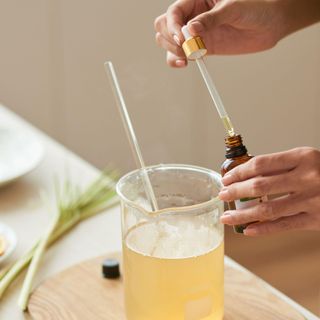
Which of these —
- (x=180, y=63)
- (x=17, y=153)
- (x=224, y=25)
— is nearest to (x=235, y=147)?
(x=180, y=63)

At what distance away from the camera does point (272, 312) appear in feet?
3.87

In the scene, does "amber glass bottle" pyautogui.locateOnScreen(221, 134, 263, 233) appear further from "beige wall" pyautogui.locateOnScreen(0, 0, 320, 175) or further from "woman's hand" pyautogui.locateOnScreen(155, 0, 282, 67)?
"beige wall" pyautogui.locateOnScreen(0, 0, 320, 175)

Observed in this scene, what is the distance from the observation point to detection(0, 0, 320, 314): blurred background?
3.01 metres

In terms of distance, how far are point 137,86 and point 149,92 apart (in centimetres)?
7

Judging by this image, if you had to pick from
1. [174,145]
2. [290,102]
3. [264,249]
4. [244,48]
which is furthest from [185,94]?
[244,48]

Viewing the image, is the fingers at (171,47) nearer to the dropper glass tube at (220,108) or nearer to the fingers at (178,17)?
the fingers at (178,17)

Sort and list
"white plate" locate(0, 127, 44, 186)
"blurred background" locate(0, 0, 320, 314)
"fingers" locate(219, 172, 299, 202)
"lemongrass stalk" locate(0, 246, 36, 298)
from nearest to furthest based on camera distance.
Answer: "fingers" locate(219, 172, 299, 202) < "lemongrass stalk" locate(0, 246, 36, 298) < "white plate" locate(0, 127, 44, 186) < "blurred background" locate(0, 0, 320, 314)

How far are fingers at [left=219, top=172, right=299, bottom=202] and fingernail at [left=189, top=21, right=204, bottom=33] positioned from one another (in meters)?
0.28

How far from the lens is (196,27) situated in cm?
115

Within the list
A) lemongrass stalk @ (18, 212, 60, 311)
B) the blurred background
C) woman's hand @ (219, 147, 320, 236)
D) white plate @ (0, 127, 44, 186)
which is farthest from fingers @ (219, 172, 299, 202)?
the blurred background

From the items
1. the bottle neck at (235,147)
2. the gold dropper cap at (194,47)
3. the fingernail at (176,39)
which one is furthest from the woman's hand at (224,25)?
the bottle neck at (235,147)

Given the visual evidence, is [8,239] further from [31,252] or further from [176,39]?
[176,39]

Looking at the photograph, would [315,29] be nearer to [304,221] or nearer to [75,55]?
[75,55]

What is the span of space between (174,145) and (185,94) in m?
0.25
